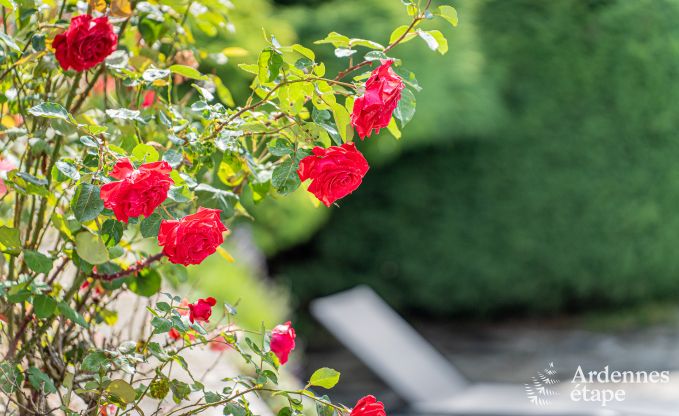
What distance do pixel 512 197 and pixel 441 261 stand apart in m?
0.71

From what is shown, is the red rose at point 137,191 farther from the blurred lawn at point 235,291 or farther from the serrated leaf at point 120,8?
the blurred lawn at point 235,291

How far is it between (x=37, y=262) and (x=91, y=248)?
0.09 m

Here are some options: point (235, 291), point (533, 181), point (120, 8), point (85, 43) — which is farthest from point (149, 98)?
point (533, 181)

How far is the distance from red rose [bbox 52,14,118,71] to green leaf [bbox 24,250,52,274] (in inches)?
11.5

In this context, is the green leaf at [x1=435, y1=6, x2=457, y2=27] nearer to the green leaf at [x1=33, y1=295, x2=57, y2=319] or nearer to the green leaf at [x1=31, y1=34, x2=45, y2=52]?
the green leaf at [x1=31, y1=34, x2=45, y2=52]

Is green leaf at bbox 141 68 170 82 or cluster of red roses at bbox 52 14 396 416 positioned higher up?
green leaf at bbox 141 68 170 82

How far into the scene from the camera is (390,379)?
15.0 ft

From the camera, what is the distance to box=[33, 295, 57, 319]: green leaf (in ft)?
4.79

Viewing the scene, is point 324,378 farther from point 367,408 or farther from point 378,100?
point 378,100

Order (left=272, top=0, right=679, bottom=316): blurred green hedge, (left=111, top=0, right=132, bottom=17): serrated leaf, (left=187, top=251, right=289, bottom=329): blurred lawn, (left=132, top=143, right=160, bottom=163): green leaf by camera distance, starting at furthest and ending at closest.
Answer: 1. (left=272, top=0, right=679, bottom=316): blurred green hedge
2. (left=187, top=251, right=289, bottom=329): blurred lawn
3. (left=111, top=0, right=132, bottom=17): serrated leaf
4. (left=132, top=143, right=160, bottom=163): green leaf

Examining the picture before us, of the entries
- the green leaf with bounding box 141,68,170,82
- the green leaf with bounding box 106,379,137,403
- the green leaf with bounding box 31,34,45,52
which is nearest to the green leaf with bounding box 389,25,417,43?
the green leaf with bounding box 141,68,170,82

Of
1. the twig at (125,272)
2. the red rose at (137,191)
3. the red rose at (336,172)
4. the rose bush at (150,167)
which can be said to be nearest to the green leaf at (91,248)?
the rose bush at (150,167)

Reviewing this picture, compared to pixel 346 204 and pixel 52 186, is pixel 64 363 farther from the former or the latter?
pixel 346 204

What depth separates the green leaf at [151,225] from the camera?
1.32 metres
